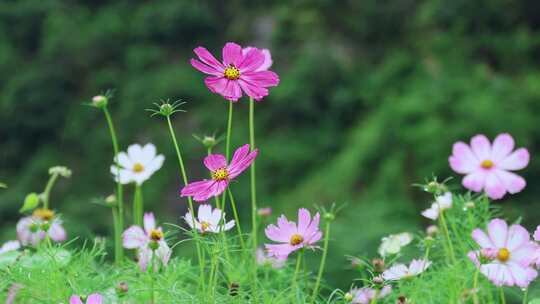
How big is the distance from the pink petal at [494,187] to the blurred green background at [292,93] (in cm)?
224

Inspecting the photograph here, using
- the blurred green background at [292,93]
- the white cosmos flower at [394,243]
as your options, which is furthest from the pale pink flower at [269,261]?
the blurred green background at [292,93]

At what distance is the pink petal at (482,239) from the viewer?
0.38 metres

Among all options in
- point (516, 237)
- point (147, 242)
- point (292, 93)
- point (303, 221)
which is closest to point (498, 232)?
point (516, 237)

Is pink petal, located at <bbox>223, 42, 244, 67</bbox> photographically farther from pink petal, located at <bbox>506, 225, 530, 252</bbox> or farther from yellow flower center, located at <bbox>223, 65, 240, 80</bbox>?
pink petal, located at <bbox>506, 225, 530, 252</bbox>

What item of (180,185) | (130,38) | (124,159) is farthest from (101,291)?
(130,38)

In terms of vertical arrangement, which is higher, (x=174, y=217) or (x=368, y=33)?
(x=368, y=33)

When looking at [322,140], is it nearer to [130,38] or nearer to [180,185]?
[180,185]

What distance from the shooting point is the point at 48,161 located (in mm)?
7051

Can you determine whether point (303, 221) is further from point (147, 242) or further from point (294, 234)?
point (147, 242)

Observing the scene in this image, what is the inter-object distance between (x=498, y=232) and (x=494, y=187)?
0.12ft

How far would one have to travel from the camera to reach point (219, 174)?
0.39m

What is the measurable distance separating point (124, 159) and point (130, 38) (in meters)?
7.23

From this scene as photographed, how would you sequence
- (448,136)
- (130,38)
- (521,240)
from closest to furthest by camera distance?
(521,240), (448,136), (130,38)

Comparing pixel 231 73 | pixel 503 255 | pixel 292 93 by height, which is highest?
pixel 292 93
